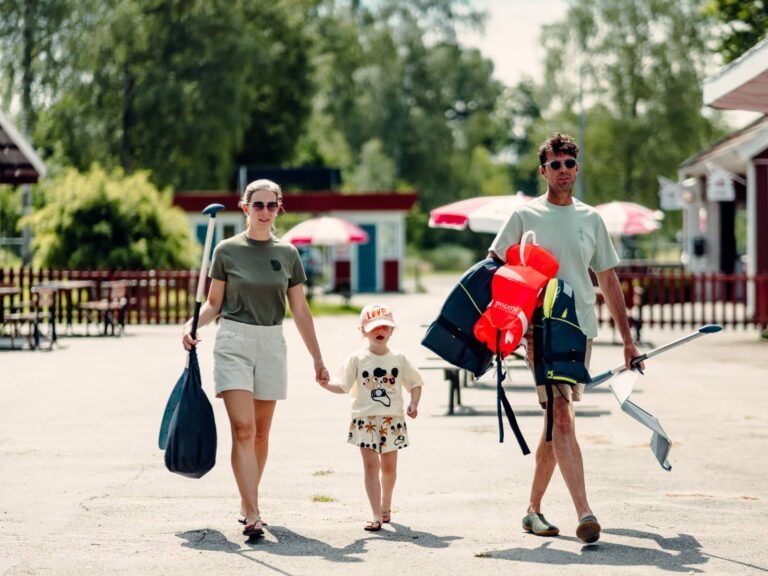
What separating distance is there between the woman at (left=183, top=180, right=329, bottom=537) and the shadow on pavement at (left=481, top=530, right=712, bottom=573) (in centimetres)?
144

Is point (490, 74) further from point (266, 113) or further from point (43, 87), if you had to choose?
point (43, 87)

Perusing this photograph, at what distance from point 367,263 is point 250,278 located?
37.2m

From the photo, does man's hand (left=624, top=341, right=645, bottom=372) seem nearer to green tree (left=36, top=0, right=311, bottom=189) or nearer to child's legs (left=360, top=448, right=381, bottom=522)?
child's legs (left=360, top=448, right=381, bottom=522)

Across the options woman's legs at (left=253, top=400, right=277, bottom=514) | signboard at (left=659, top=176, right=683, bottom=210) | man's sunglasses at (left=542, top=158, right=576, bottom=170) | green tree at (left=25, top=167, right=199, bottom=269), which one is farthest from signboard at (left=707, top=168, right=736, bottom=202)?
woman's legs at (left=253, top=400, right=277, bottom=514)

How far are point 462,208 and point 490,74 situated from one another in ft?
185

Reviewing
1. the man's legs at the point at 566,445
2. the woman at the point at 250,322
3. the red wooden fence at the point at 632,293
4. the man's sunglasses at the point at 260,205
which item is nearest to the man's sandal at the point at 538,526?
the man's legs at the point at 566,445

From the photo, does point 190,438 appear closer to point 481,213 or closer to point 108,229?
point 481,213

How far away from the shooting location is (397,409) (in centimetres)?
723

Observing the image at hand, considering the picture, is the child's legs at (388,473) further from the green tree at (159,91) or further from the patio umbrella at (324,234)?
the green tree at (159,91)

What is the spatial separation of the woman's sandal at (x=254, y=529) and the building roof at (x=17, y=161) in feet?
55.5

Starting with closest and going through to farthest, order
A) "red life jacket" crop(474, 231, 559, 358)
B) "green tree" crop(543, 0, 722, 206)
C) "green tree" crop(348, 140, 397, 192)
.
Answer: "red life jacket" crop(474, 231, 559, 358) → "green tree" crop(543, 0, 722, 206) → "green tree" crop(348, 140, 397, 192)

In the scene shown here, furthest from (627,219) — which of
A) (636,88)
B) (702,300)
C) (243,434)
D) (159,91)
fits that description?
(636,88)

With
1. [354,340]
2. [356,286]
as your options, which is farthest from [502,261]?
[356,286]

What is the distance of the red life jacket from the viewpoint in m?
6.67
